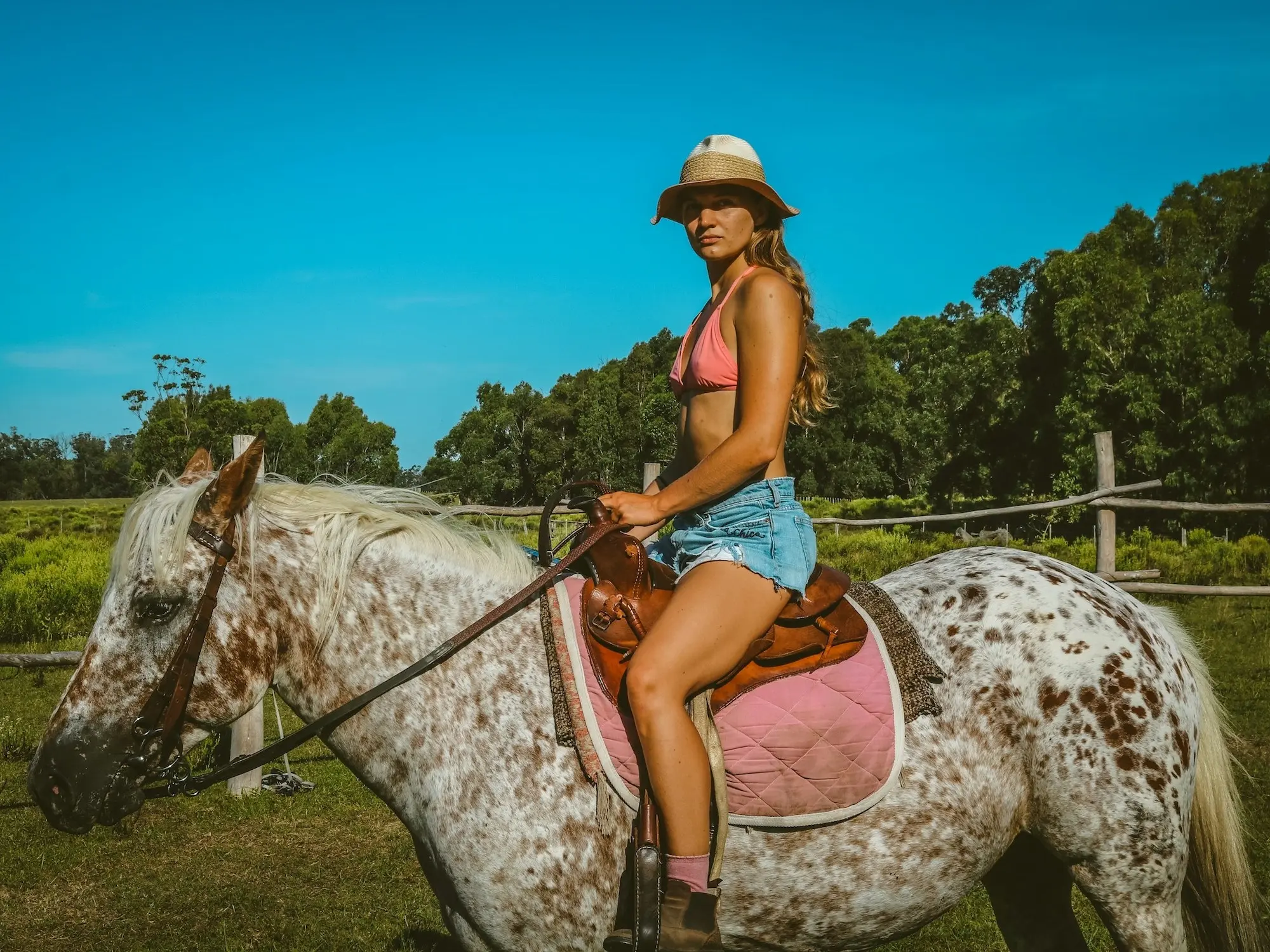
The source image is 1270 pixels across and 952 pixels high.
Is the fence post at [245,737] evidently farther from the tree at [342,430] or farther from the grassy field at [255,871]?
the tree at [342,430]

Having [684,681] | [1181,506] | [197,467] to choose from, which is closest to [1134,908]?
[684,681]

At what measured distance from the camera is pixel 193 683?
239 cm

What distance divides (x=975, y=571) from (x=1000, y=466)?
35721mm

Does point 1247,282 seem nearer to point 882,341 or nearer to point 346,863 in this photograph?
point 346,863

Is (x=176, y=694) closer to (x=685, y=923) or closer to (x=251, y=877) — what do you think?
(x=685, y=923)

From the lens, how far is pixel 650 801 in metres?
2.33

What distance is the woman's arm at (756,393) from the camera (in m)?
2.39

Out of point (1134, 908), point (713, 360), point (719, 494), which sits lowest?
point (1134, 908)

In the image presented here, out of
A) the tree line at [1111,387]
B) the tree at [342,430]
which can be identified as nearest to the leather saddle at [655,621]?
the tree line at [1111,387]

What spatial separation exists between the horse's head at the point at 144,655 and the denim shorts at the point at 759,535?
4.07 ft

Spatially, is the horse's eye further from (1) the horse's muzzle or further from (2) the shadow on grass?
(2) the shadow on grass

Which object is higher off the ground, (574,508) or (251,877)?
(574,508)

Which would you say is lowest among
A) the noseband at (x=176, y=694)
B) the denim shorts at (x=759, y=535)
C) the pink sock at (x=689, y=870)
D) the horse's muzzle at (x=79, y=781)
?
the pink sock at (x=689, y=870)

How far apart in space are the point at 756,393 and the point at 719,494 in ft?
0.96
